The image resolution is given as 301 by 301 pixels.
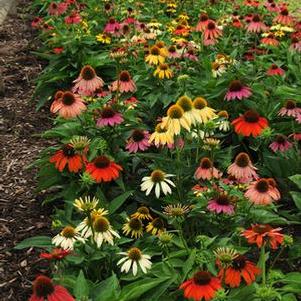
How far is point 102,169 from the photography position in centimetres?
306

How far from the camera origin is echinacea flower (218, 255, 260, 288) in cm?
240

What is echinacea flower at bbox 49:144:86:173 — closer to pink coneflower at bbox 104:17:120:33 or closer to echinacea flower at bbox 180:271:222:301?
echinacea flower at bbox 180:271:222:301

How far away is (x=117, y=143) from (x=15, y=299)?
107 centimetres

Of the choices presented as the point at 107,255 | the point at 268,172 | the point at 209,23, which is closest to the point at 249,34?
the point at 209,23

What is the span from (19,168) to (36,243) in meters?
1.13

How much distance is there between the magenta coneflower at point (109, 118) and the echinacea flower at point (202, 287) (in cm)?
133

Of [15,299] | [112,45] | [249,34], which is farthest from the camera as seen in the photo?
[249,34]

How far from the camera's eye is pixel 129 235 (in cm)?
314

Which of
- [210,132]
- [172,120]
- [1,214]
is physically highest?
[172,120]

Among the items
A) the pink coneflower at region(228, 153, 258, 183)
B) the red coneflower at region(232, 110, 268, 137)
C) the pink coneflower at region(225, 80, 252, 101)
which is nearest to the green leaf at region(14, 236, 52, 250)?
the pink coneflower at region(228, 153, 258, 183)

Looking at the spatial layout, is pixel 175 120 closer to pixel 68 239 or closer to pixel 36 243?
pixel 68 239

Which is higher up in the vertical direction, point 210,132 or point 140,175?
point 210,132

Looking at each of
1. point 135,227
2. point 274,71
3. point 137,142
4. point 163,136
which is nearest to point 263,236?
point 135,227

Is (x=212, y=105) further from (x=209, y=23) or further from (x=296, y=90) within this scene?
(x=209, y=23)
